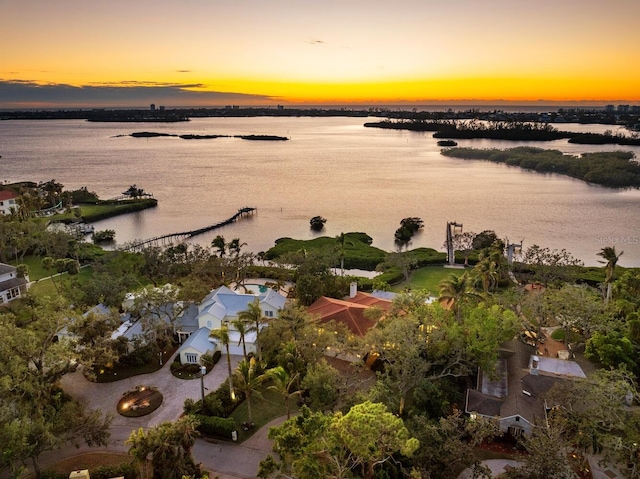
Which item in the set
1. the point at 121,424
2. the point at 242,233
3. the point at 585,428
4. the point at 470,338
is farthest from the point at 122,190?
the point at 585,428

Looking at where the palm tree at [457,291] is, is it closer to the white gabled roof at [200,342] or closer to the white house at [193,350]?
the white gabled roof at [200,342]

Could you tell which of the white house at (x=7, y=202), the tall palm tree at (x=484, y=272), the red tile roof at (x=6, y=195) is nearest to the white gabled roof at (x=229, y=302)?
the tall palm tree at (x=484, y=272)

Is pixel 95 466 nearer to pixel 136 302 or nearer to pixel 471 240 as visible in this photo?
pixel 136 302

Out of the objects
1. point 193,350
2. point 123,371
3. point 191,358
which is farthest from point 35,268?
point 193,350

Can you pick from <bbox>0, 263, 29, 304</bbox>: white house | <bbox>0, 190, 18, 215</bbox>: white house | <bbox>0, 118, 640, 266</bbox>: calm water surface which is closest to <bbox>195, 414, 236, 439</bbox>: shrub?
<bbox>0, 263, 29, 304</bbox>: white house

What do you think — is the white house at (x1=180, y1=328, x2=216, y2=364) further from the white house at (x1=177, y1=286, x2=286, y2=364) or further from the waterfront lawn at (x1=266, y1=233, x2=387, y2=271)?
the waterfront lawn at (x1=266, y1=233, x2=387, y2=271)

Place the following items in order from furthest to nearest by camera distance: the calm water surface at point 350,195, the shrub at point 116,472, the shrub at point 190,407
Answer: the calm water surface at point 350,195 < the shrub at point 190,407 < the shrub at point 116,472
